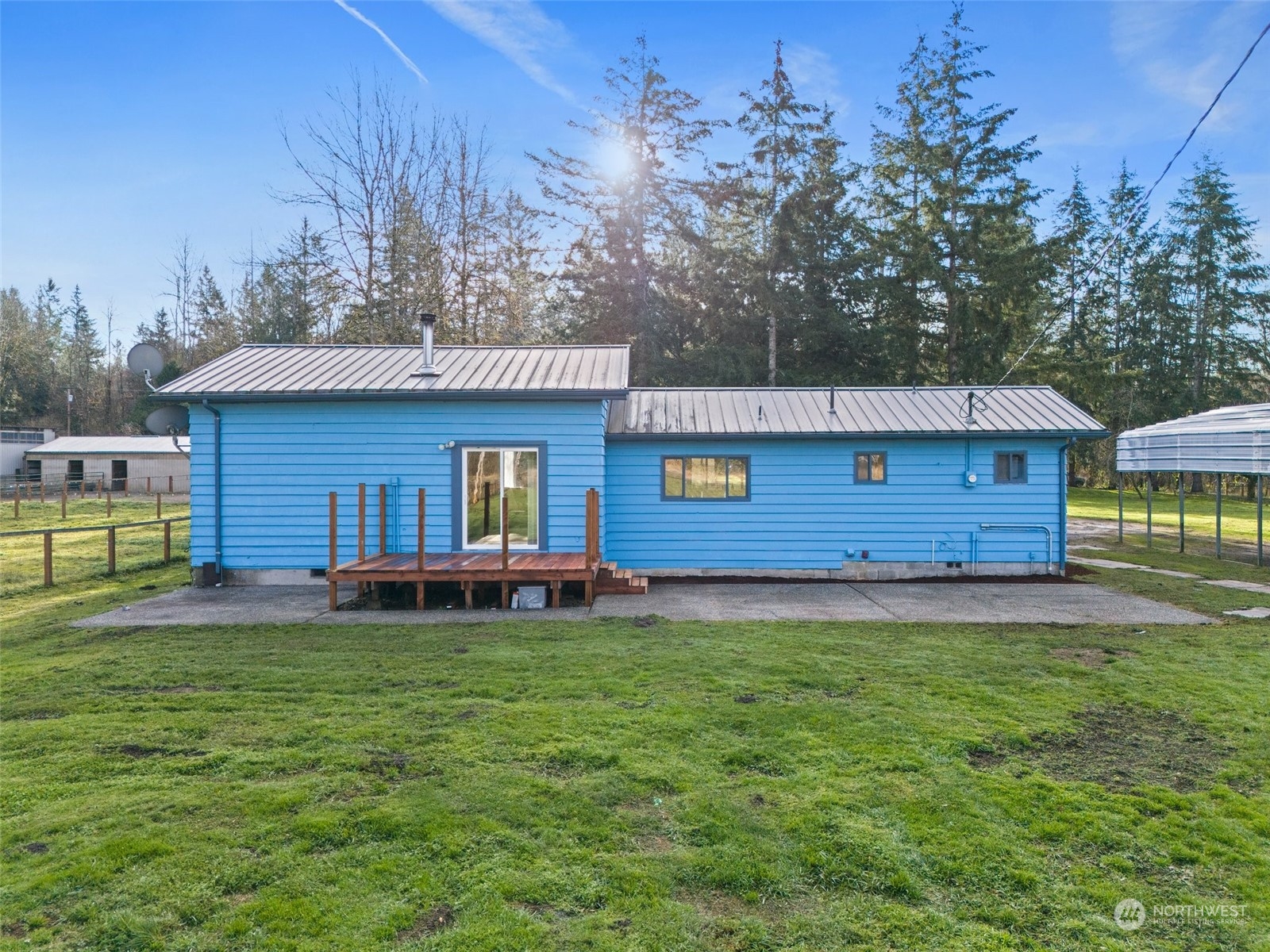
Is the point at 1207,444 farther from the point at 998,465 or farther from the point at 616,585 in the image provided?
the point at 616,585

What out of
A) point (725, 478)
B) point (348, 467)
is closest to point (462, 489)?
point (348, 467)

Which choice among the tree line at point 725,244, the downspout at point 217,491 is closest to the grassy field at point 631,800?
the downspout at point 217,491

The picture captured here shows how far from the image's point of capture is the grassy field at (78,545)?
11023 mm

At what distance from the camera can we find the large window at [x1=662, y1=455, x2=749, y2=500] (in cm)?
1096

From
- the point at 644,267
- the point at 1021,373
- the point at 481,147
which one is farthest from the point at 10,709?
the point at 1021,373

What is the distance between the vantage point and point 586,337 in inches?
931

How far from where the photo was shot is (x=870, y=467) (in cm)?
1095

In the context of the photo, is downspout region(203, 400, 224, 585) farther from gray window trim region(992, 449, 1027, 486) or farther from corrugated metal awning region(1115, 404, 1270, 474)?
corrugated metal awning region(1115, 404, 1270, 474)

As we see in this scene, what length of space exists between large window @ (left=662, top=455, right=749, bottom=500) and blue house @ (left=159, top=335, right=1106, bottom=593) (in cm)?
3

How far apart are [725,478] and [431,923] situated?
8791 mm

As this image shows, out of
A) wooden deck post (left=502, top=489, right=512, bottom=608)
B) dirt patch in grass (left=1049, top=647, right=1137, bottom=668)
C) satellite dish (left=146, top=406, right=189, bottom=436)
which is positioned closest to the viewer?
dirt patch in grass (left=1049, top=647, right=1137, bottom=668)

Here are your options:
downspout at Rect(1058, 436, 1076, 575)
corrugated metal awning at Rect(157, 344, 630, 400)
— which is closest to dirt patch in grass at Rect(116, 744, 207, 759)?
corrugated metal awning at Rect(157, 344, 630, 400)

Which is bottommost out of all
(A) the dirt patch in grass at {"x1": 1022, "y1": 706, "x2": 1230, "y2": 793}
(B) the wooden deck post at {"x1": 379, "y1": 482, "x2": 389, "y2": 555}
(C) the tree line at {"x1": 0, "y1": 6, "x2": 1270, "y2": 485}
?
(A) the dirt patch in grass at {"x1": 1022, "y1": 706, "x2": 1230, "y2": 793}

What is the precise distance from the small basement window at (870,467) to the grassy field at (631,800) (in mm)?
4875
